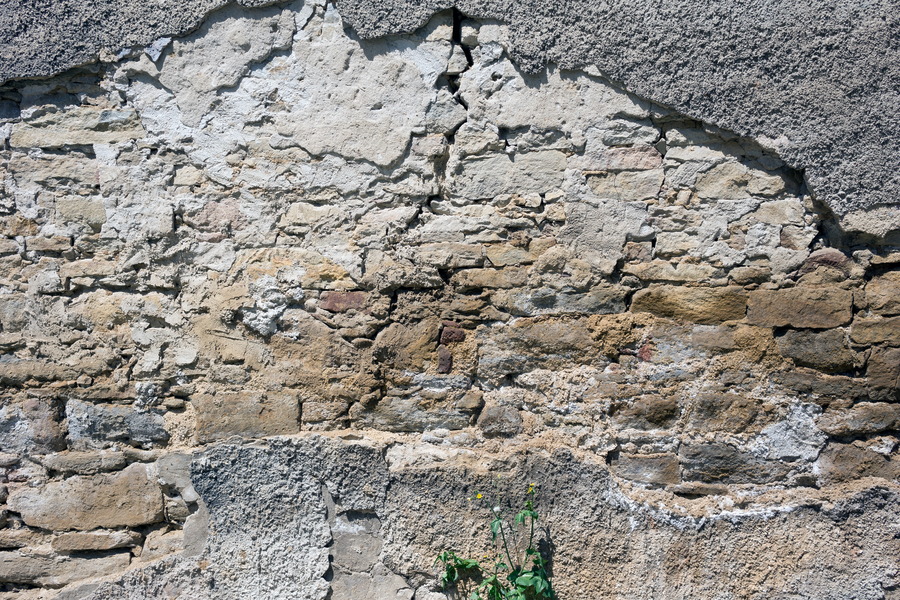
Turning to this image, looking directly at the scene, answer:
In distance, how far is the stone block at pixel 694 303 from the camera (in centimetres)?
223

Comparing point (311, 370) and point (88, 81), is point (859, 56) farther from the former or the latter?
point (88, 81)

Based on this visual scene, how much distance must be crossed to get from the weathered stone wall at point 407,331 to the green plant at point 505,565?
3.1 inches

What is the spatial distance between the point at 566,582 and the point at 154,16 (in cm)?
A: 249

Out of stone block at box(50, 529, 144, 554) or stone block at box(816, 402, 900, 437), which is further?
stone block at box(50, 529, 144, 554)

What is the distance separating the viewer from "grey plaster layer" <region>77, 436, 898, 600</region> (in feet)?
7.06

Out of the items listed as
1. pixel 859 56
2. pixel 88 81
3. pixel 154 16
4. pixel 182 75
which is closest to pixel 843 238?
pixel 859 56

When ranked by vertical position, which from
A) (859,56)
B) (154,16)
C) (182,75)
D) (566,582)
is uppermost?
(859,56)

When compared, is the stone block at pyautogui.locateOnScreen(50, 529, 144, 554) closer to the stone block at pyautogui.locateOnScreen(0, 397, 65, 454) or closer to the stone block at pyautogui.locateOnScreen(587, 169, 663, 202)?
the stone block at pyautogui.locateOnScreen(0, 397, 65, 454)

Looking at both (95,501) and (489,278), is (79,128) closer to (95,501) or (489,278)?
(95,501)

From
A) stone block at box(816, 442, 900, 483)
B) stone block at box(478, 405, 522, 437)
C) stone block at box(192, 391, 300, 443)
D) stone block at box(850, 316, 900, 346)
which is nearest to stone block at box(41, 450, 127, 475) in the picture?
stone block at box(192, 391, 300, 443)

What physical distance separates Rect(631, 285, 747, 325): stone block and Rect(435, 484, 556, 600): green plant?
742mm

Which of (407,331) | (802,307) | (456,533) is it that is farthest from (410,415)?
(802,307)

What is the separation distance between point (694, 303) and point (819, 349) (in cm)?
42

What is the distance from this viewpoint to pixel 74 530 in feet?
8.27
